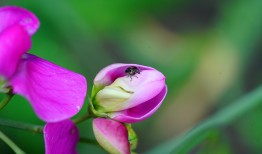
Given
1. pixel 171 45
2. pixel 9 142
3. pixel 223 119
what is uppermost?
pixel 9 142

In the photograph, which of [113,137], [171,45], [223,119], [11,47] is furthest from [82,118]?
[171,45]

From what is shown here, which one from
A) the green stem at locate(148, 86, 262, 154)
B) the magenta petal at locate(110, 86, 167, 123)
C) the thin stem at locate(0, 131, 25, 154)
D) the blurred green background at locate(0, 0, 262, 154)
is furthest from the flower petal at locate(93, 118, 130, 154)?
the blurred green background at locate(0, 0, 262, 154)

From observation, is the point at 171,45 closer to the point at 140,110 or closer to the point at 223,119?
the point at 223,119

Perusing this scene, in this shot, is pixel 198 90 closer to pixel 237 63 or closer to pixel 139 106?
pixel 237 63

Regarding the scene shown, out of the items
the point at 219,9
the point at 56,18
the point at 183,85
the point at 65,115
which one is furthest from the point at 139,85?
the point at 219,9

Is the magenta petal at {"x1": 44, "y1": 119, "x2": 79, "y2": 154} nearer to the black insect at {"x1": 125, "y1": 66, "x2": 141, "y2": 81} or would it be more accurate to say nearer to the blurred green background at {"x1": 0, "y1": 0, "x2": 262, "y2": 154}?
the black insect at {"x1": 125, "y1": 66, "x2": 141, "y2": 81}

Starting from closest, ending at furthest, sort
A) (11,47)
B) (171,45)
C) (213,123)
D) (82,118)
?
(11,47) < (82,118) < (213,123) < (171,45)
